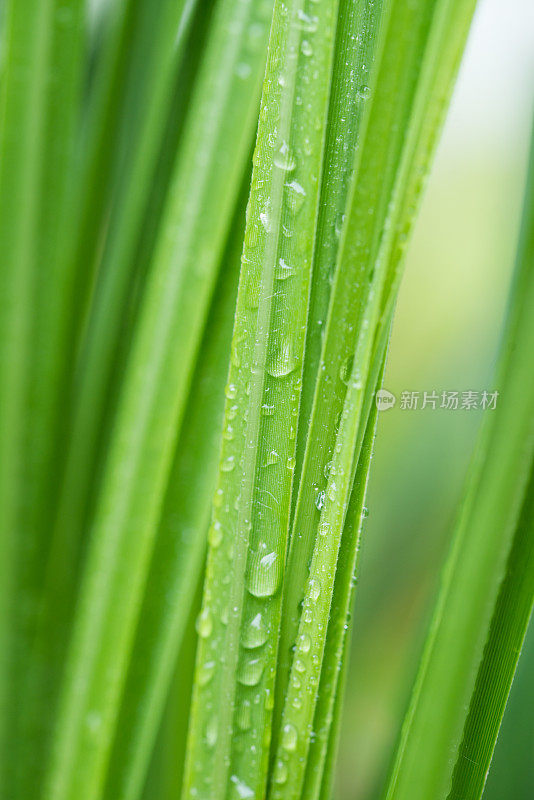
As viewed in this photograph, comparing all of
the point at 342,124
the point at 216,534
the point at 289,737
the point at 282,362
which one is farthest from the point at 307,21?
→ the point at 289,737

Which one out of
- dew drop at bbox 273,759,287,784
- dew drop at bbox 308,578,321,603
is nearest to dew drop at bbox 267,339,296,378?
dew drop at bbox 308,578,321,603

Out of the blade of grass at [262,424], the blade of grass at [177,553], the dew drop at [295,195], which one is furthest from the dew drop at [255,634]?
the dew drop at [295,195]

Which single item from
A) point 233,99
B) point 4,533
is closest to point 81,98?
point 233,99

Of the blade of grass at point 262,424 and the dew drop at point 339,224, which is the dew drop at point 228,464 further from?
the dew drop at point 339,224

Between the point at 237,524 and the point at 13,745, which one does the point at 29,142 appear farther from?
the point at 13,745

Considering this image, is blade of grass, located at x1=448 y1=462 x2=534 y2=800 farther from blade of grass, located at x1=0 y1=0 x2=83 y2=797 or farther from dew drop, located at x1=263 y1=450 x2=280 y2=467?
blade of grass, located at x1=0 y1=0 x2=83 y2=797
